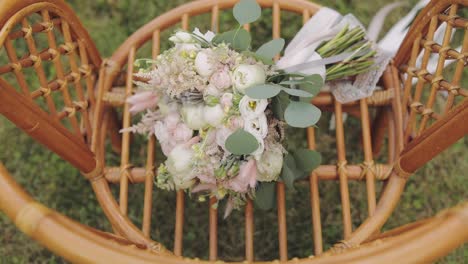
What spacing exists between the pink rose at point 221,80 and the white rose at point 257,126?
67 millimetres

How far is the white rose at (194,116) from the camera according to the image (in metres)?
0.84

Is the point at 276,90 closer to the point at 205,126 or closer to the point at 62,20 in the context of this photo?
the point at 205,126

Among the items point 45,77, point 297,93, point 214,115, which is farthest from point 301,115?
point 45,77

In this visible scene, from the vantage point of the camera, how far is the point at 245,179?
0.87 metres

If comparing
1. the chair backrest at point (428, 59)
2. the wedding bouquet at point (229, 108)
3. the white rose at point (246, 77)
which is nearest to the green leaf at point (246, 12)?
the wedding bouquet at point (229, 108)

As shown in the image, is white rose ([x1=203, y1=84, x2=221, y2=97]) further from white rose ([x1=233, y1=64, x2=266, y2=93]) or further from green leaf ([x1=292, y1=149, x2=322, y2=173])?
green leaf ([x1=292, y1=149, x2=322, y2=173])

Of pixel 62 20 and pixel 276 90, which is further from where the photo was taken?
pixel 62 20

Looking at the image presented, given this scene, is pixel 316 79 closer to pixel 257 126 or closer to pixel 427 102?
pixel 257 126

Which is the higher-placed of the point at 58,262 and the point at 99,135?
the point at 99,135

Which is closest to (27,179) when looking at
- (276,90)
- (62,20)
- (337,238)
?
(62,20)

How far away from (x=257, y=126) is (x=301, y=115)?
77mm

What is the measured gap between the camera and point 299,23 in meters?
1.78

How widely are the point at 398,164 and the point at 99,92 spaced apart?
648 millimetres

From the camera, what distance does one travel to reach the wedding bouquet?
0.82 meters
